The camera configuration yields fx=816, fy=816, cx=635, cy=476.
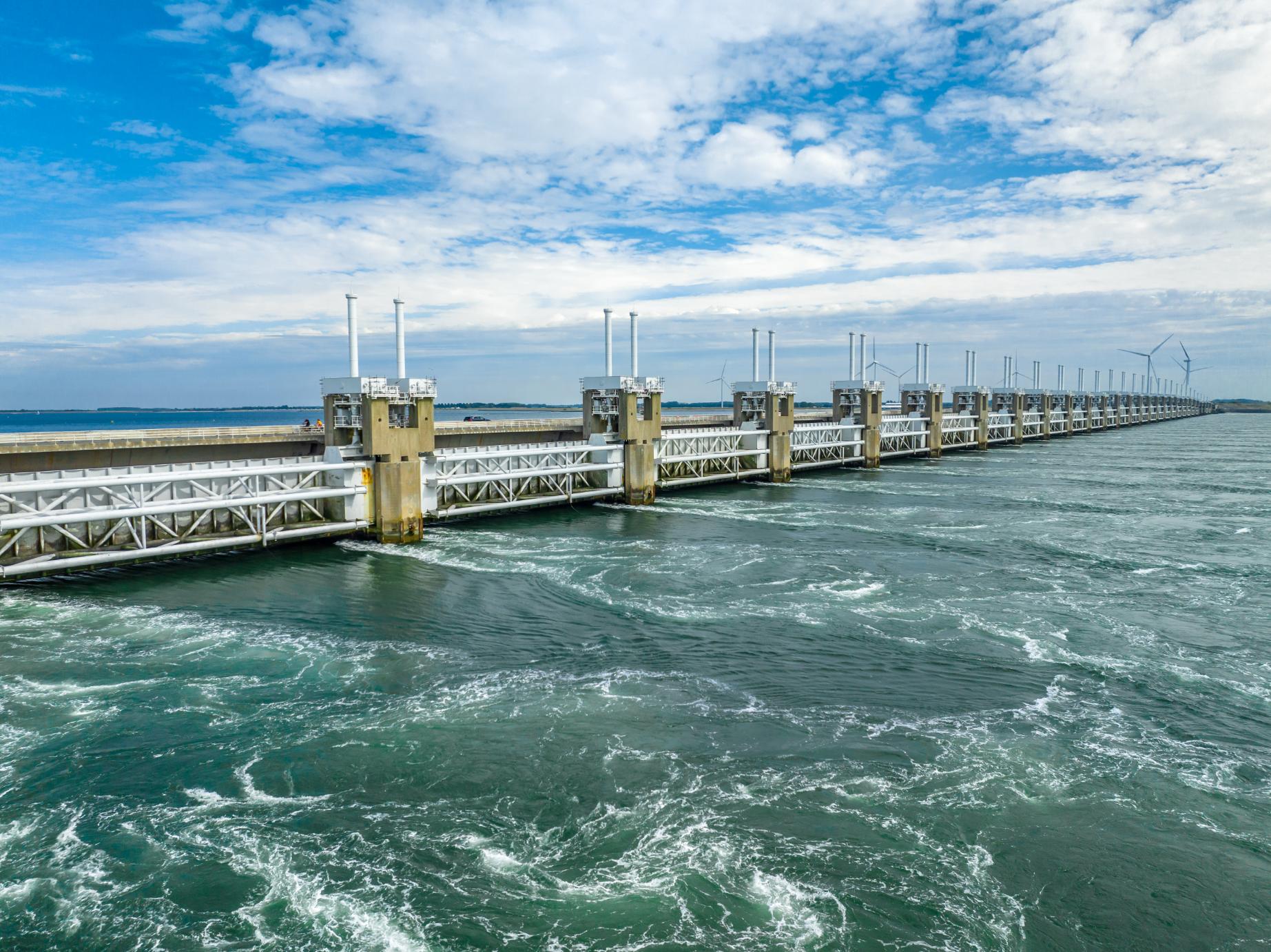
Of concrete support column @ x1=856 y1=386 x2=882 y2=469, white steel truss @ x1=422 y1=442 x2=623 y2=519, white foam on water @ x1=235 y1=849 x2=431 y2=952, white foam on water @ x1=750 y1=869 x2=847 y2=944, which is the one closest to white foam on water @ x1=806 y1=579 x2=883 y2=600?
white foam on water @ x1=750 y1=869 x2=847 y2=944

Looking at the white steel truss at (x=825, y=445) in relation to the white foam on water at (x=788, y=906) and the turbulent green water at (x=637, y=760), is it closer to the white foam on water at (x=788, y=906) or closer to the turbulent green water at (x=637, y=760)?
the turbulent green water at (x=637, y=760)

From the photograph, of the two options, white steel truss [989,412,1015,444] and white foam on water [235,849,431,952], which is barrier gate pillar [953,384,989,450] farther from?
white foam on water [235,849,431,952]

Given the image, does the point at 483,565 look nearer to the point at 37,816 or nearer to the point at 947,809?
the point at 37,816

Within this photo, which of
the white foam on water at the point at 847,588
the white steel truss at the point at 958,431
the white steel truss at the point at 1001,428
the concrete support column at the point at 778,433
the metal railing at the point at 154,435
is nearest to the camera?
the white foam on water at the point at 847,588

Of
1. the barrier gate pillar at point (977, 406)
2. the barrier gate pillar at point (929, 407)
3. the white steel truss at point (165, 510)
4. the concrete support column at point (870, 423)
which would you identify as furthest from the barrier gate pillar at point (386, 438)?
the barrier gate pillar at point (977, 406)

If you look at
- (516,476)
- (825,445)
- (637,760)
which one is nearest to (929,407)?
(825,445)

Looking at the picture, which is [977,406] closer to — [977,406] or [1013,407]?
[977,406]
